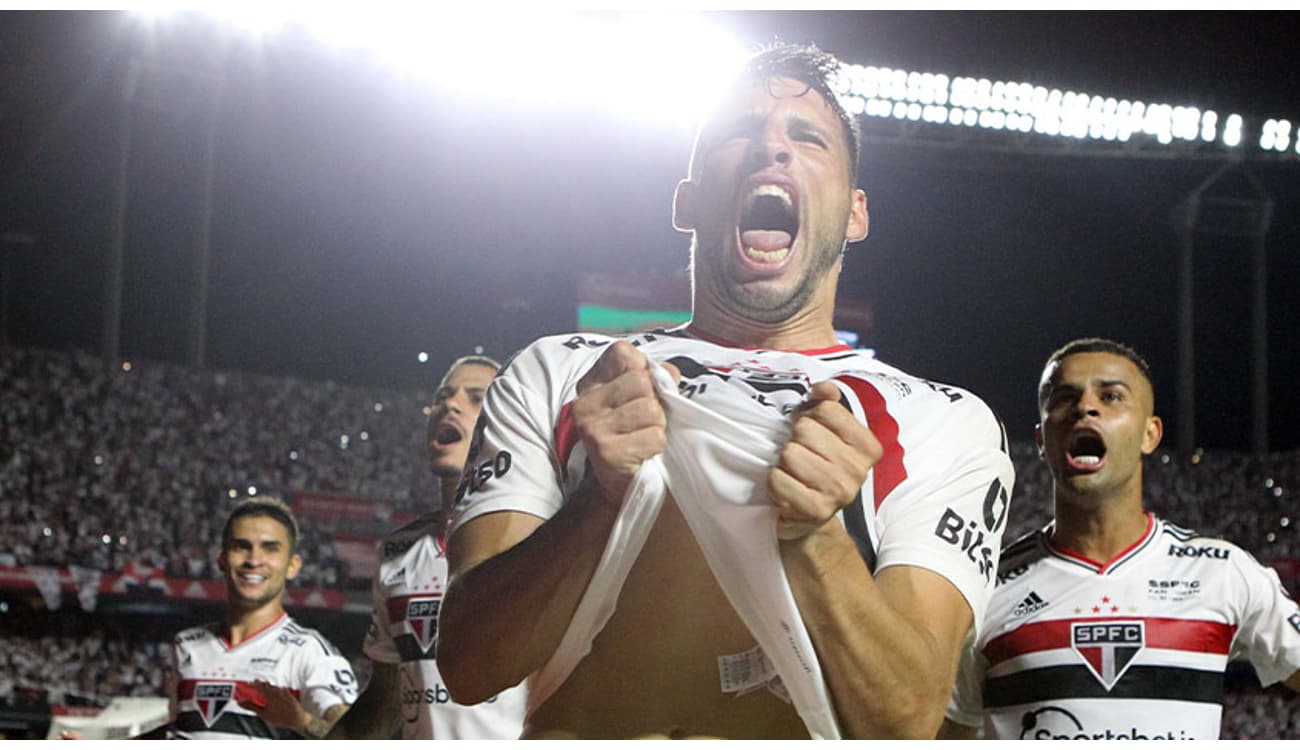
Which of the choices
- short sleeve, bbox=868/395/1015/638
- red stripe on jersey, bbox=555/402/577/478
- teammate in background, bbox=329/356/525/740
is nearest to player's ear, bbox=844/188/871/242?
short sleeve, bbox=868/395/1015/638

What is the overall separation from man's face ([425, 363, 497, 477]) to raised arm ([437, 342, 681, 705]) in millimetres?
2020

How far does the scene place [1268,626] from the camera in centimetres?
318

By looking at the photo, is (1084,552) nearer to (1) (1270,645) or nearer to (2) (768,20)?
(1) (1270,645)

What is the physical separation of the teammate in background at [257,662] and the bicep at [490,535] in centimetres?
269

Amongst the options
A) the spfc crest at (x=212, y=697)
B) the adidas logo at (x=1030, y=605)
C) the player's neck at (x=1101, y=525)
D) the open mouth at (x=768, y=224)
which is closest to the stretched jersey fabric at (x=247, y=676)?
the spfc crest at (x=212, y=697)

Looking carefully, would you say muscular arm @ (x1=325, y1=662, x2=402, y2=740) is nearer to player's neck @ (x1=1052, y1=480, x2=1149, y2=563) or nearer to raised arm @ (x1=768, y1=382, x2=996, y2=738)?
player's neck @ (x1=1052, y1=480, x2=1149, y2=563)

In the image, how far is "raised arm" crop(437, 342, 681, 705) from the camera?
1.82 meters

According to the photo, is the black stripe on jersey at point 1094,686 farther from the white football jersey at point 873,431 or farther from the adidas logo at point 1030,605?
Answer: the white football jersey at point 873,431

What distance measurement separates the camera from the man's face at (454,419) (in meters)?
4.00

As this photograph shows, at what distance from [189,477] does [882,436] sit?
11.6 metres

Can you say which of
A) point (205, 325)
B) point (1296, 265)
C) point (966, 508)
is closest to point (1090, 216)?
point (1296, 265)

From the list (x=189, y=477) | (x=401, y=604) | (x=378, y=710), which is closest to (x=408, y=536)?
(x=401, y=604)

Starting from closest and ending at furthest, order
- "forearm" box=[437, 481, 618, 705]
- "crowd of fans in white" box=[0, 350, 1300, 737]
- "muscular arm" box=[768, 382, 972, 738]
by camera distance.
Answer: "muscular arm" box=[768, 382, 972, 738] → "forearm" box=[437, 481, 618, 705] → "crowd of fans in white" box=[0, 350, 1300, 737]

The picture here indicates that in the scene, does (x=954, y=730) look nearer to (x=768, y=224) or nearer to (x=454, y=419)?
(x=768, y=224)
